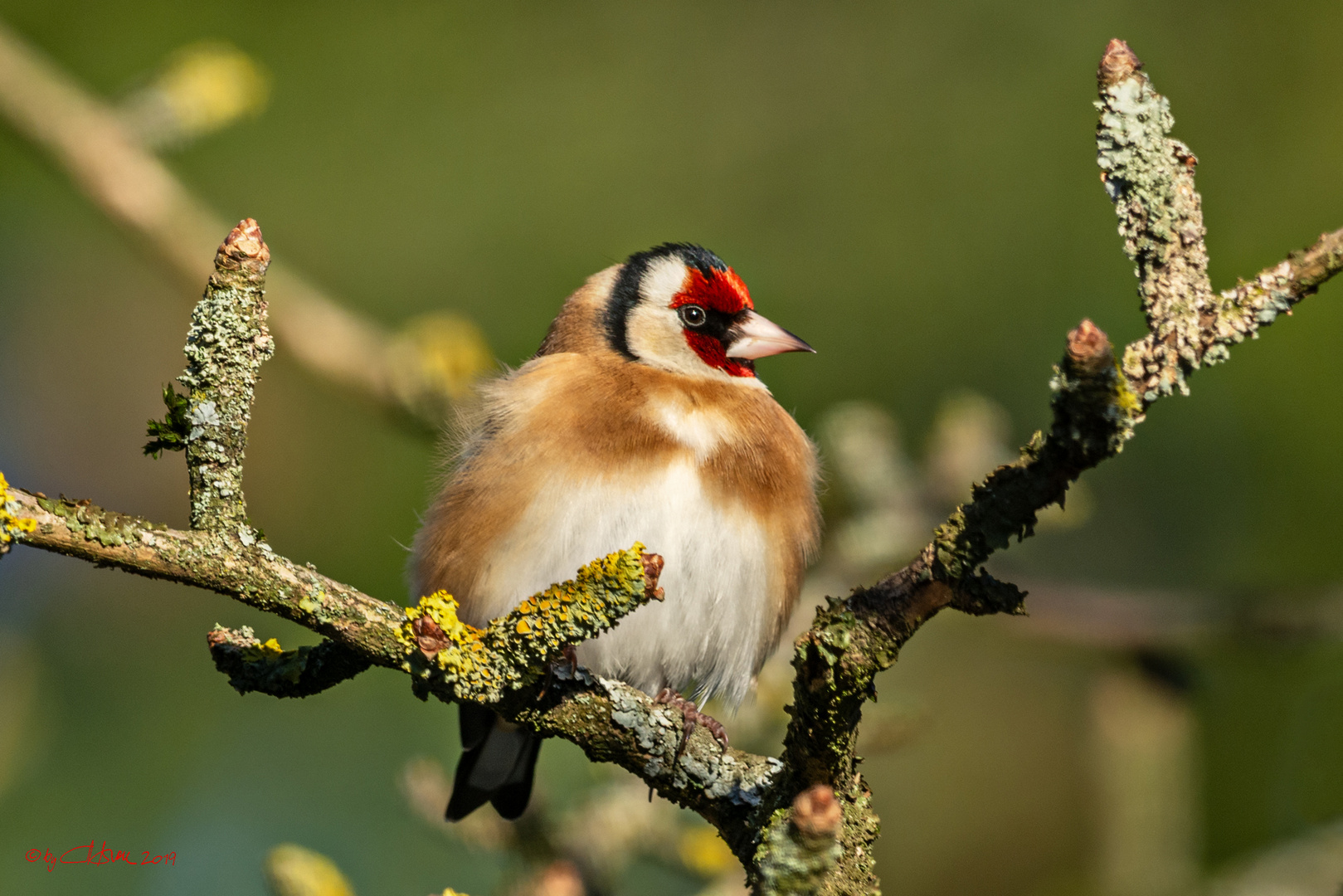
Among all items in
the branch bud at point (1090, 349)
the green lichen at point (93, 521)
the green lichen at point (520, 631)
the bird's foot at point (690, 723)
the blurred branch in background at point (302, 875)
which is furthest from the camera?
the blurred branch in background at point (302, 875)

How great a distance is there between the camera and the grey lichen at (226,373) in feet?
6.33

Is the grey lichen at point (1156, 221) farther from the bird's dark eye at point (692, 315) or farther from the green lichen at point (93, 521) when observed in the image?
the bird's dark eye at point (692, 315)

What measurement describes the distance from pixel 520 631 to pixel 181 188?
10.3ft

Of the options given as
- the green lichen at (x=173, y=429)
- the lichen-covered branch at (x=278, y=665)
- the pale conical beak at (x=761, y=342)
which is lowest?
the lichen-covered branch at (x=278, y=665)

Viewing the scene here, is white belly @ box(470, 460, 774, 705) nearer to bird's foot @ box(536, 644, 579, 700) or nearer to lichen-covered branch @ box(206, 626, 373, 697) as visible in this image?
bird's foot @ box(536, 644, 579, 700)

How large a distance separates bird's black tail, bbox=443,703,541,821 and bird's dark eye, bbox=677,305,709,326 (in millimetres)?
1438

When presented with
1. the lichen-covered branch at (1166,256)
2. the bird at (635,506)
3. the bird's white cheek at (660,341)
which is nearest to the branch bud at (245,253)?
the lichen-covered branch at (1166,256)

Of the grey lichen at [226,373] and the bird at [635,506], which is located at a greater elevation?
the bird at [635,506]

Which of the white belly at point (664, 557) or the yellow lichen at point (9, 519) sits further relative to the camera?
the white belly at point (664, 557)

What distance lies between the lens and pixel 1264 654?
4457 millimetres

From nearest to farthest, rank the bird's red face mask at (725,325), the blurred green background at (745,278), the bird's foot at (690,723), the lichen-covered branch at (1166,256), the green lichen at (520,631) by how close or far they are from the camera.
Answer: the lichen-covered branch at (1166,256) < the green lichen at (520,631) < the bird's foot at (690,723) < the bird's red face mask at (725,325) < the blurred green background at (745,278)

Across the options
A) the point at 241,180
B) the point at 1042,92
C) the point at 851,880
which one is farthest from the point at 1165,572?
the point at 241,180

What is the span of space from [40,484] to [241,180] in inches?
67.9

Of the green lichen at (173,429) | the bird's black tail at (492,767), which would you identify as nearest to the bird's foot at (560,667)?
the green lichen at (173,429)
